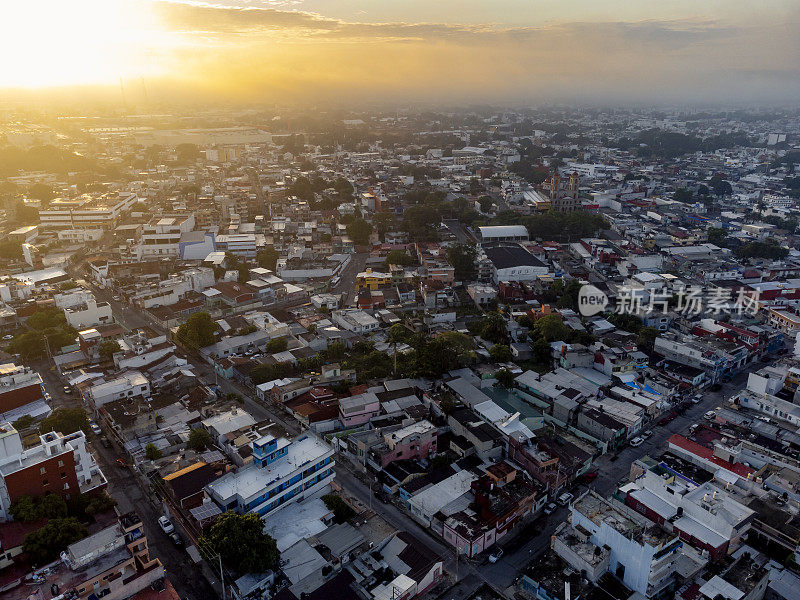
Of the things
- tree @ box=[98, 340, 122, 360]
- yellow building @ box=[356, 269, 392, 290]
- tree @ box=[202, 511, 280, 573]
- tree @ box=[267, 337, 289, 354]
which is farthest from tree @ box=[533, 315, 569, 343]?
tree @ box=[98, 340, 122, 360]

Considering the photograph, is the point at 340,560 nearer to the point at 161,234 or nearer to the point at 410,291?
the point at 410,291

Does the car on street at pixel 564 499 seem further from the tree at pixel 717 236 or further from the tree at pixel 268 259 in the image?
the tree at pixel 717 236

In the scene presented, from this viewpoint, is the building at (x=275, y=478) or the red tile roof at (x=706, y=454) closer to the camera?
the building at (x=275, y=478)

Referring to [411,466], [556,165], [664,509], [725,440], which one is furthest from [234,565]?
[556,165]

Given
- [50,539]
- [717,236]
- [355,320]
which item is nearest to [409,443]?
[50,539]

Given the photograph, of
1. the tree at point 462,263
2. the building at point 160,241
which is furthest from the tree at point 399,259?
the building at point 160,241

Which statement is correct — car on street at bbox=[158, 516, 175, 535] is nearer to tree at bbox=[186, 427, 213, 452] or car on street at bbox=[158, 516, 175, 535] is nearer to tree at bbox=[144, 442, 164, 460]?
tree at bbox=[144, 442, 164, 460]
